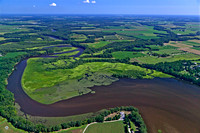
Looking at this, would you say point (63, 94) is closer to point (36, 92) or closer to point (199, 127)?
point (36, 92)

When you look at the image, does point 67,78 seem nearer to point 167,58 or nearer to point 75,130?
point 75,130

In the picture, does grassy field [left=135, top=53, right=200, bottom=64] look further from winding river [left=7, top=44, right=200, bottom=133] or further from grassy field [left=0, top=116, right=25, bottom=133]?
grassy field [left=0, top=116, right=25, bottom=133]

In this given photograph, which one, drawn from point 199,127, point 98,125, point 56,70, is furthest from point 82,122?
point 56,70

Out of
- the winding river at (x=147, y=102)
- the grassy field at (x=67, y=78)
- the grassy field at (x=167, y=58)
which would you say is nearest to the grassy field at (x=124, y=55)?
the grassy field at (x=167, y=58)

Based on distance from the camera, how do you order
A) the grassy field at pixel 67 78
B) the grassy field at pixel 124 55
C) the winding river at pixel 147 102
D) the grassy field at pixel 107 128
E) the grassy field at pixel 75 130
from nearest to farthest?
the grassy field at pixel 75 130
the grassy field at pixel 107 128
the winding river at pixel 147 102
the grassy field at pixel 67 78
the grassy field at pixel 124 55

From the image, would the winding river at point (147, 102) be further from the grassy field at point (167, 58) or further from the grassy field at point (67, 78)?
the grassy field at point (167, 58)
